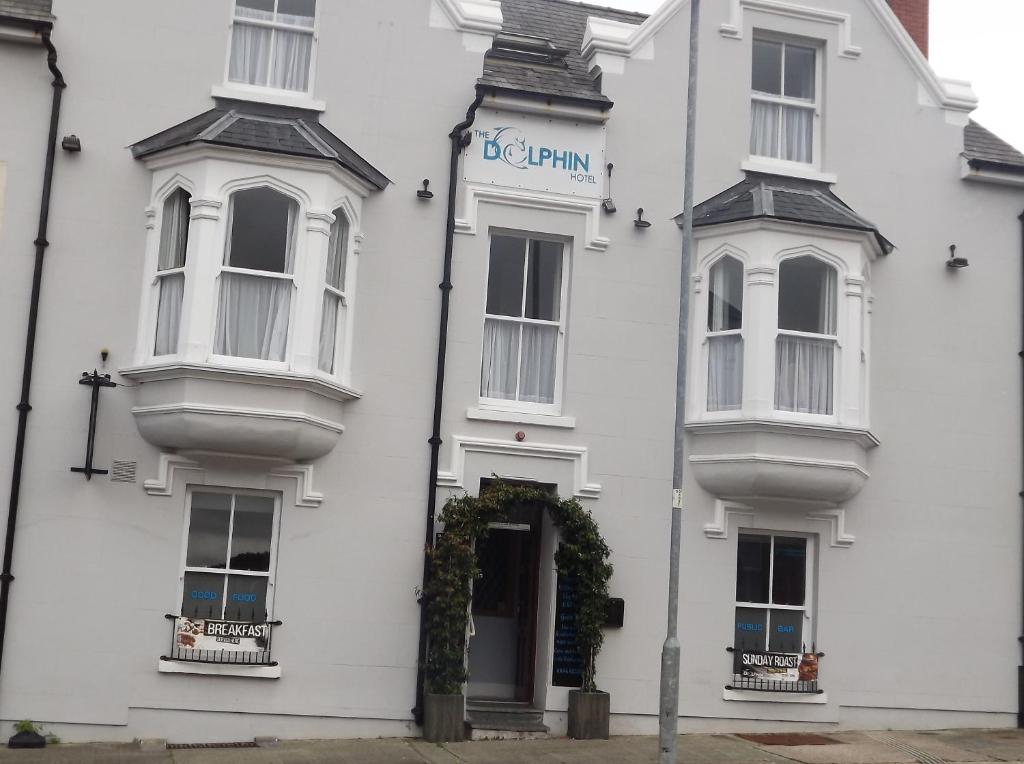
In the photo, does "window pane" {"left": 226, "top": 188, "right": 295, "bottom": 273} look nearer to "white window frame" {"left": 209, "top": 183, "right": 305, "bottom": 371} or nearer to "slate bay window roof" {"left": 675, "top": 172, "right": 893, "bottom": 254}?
"white window frame" {"left": 209, "top": 183, "right": 305, "bottom": 371}

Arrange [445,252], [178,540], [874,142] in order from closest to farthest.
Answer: [178,540], [445,252], [874,142]

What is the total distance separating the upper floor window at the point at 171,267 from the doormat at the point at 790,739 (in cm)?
790

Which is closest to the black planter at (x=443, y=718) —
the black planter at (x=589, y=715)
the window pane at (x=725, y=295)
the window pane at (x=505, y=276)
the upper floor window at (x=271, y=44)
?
the black planter at (x=589, y=715)

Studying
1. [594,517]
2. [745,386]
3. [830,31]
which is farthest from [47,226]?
[830,31]

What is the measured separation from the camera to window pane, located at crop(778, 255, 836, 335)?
15.6 m

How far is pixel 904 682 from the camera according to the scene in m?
15.5

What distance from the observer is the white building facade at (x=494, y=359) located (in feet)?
45.2

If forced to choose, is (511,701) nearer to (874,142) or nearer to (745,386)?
(745,386)

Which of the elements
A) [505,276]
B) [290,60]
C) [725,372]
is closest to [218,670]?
[505,276]

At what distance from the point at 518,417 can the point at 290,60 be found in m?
5.04

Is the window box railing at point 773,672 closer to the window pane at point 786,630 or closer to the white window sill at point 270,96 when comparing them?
the window pane at point 786,630

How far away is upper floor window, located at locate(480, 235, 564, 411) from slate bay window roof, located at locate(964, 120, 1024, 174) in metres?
5.73

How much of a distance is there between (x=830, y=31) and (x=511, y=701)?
9450mm

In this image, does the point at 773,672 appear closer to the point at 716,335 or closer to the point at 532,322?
the point at 716,335
